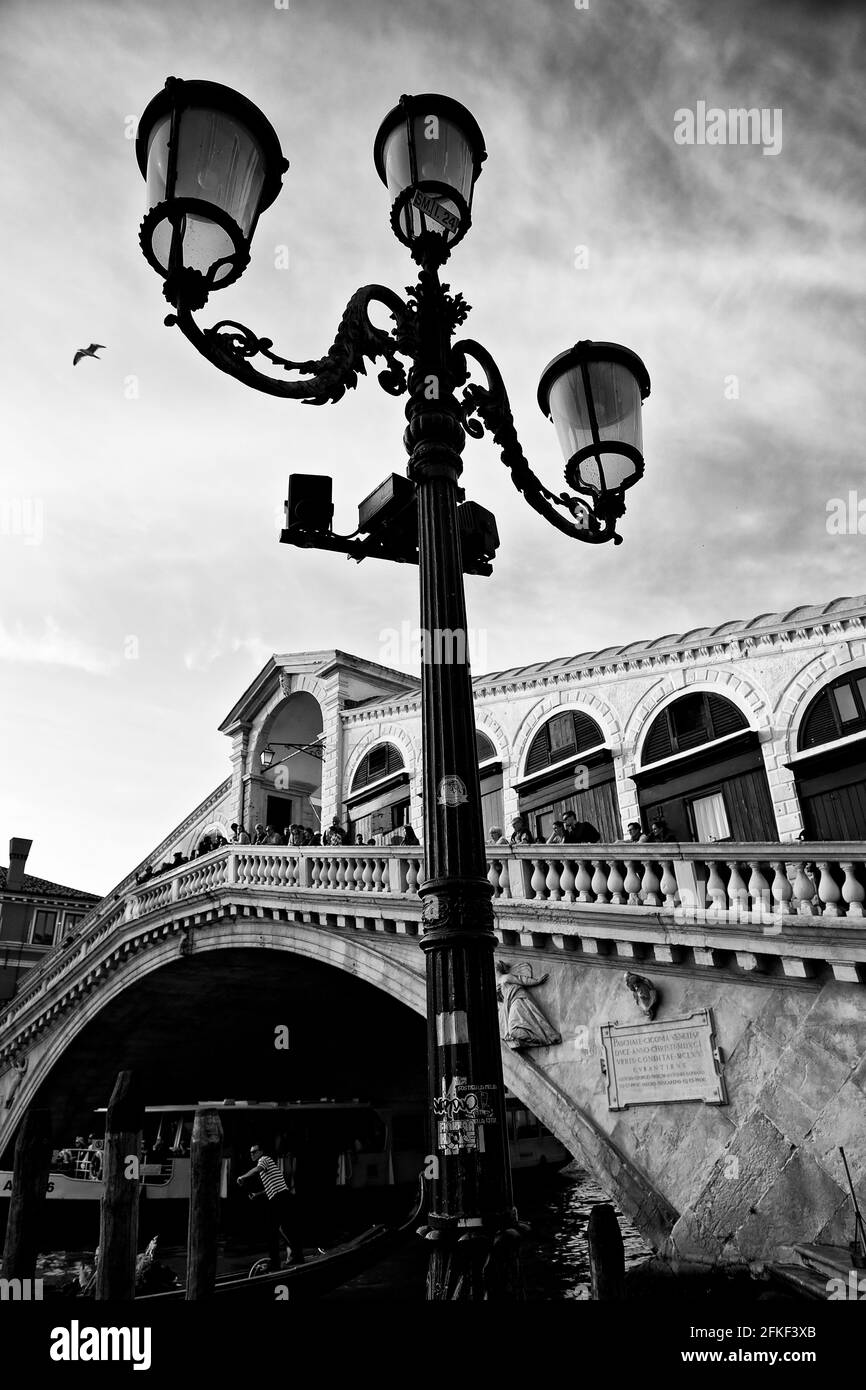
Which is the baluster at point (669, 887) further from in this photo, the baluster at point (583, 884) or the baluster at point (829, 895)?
the baluster at point (829, 895)

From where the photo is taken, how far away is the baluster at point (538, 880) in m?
9.91

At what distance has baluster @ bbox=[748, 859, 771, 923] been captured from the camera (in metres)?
7.84

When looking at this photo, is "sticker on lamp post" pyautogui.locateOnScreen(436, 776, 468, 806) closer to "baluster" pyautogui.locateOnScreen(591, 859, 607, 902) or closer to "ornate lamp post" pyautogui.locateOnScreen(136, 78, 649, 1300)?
"ornate lamp post" pyautogui.locateOnScreen(136, 78, 649, 1300)

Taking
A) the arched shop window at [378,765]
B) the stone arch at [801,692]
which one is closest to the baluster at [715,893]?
the stone arch at [801,692]

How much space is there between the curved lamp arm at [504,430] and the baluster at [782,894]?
15.3 ft

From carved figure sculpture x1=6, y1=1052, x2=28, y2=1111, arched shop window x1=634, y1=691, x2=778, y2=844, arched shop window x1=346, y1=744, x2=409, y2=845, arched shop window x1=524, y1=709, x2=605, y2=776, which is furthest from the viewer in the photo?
carved figure sculpture x1=6, y1=1052, x2=28, y2=1111

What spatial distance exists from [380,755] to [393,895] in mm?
8081

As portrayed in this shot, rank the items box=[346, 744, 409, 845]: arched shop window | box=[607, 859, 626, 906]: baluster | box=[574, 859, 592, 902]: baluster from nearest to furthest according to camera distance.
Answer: box=[607, 859, 626, 906]: baluster
box=[574, 859, 592, 902]: baluster
box=[346, 744, 409, 845]: arched shop window

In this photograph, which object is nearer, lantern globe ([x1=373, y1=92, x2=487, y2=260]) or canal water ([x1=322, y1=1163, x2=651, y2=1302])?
lantern globe ([x1=373, y1=92, x2=487, y2=260])

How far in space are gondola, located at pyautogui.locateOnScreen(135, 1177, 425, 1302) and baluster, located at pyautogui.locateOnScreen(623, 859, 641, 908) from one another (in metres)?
3.61

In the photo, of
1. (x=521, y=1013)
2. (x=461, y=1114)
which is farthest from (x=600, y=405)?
(x=521, y=1013)

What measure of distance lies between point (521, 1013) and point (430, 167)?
847 centimetres

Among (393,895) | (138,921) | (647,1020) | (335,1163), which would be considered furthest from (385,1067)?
(647,1020)

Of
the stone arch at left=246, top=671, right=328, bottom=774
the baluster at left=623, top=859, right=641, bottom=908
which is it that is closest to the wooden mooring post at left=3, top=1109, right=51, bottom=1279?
the baluster at left=623, top=859, right=641, bottom=908
